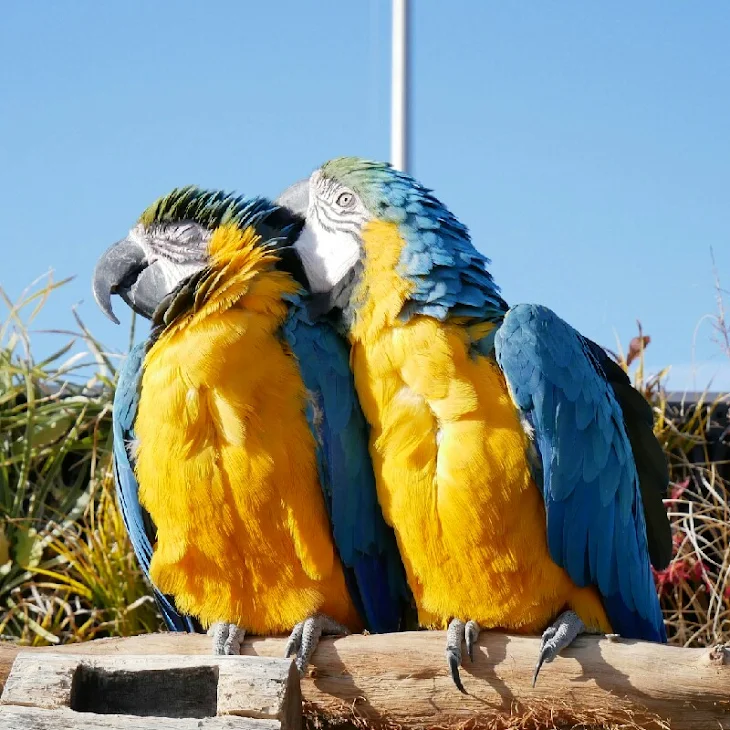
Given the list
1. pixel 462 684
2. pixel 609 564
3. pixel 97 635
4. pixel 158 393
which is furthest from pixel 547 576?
pixel 97 635

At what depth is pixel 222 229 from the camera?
2.49 meters

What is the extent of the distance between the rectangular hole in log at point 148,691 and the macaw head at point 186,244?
962 millimetres

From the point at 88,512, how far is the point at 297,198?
2.12m

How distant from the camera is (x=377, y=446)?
231 cm

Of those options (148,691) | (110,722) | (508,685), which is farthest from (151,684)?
(508,685)

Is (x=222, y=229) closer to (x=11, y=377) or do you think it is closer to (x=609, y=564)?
(x=609, y=564)

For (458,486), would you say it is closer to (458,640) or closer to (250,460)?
(458,640)

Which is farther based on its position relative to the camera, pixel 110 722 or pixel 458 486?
pixel 458 486

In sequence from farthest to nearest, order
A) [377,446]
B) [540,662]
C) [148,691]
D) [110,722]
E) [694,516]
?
[694,516] < [377,446] < [540,662] < [148,691] < [110,722]

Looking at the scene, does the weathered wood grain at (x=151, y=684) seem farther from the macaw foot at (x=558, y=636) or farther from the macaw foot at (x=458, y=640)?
the macaw foot at (x=558, y=636)

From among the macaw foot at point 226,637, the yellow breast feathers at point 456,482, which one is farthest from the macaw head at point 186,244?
the macaw foot at point 226,637

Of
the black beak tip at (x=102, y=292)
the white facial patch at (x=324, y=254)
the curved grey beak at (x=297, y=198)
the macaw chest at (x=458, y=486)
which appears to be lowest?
the macaw chest at (x=458, y=486)

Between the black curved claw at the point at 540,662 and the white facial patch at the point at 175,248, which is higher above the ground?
the white facial patch at the point at 175,248

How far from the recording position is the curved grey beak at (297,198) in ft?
8.52
